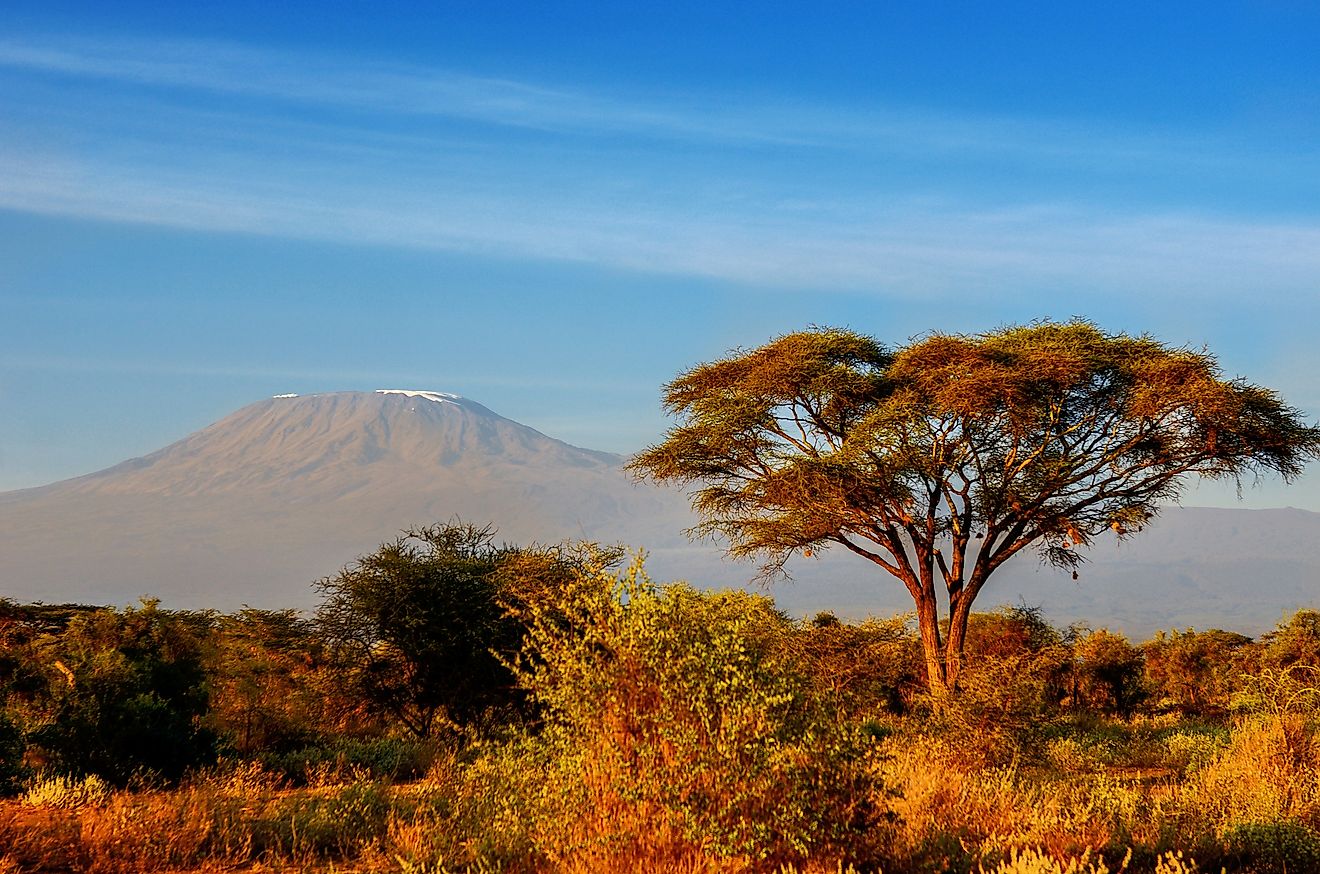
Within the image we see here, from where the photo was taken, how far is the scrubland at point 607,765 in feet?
26.4

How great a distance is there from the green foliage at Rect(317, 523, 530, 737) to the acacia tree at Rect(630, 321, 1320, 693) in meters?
7.27

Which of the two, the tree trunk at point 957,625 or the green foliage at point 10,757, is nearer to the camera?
the green foliage at point 10,757

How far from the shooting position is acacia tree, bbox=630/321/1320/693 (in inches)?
914

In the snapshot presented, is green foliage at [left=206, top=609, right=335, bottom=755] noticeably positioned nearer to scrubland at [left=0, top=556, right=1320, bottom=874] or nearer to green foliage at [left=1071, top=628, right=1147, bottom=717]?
scrubland at [left=0, top=556, right=1320, bottom=874]

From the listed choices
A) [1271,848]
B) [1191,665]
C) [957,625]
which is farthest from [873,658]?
[1191,665]

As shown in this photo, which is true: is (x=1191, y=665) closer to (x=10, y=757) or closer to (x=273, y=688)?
(x=273, y=688)

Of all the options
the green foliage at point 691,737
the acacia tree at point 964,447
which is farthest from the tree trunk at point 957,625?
the green foliage at point 691,737

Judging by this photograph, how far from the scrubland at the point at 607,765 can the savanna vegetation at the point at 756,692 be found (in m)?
0.04

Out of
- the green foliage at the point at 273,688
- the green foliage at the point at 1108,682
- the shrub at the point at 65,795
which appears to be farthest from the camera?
the green foliage at the point at 1108,682

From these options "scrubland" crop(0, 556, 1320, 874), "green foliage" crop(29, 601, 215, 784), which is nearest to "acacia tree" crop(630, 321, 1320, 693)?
"scrubland" crop(0, 556, 1320, 874)

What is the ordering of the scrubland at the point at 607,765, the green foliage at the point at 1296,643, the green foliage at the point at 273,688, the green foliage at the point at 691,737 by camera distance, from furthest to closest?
the green foliage at the point at 1296,643, the green foliage at the point at 273,688, the scrubland at the point at 607,765, the green foliage at the point at 691,737

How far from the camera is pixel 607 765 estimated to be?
8.05 metres

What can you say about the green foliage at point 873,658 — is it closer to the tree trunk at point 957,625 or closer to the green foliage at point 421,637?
the tree trunk at point 957,625

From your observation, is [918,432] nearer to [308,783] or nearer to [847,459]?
[847,459]
